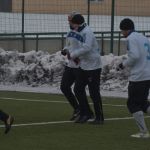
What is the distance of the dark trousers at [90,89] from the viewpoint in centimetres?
1305

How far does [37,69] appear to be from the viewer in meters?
20.4

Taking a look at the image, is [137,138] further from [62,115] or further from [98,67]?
[62,115]

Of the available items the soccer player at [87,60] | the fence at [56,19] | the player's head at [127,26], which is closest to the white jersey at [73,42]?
the soccer player at [87,60]

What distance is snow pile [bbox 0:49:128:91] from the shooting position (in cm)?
1972

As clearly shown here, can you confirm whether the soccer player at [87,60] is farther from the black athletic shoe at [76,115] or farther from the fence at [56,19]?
the fence at [56,19]

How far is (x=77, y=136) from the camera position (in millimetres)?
11570

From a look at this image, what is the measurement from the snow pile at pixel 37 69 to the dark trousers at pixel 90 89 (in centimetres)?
605

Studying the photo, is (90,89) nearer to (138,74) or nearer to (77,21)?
(77,21)

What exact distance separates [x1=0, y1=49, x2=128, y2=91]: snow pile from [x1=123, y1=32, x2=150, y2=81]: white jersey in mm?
8003

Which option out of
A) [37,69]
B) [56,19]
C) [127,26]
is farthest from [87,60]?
[56,19]

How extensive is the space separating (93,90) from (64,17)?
10.9 m

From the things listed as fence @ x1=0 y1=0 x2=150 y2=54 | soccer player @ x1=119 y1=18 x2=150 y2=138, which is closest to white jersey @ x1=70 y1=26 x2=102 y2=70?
soccer player @ x1=119 y1=18 x2=150 y2=138

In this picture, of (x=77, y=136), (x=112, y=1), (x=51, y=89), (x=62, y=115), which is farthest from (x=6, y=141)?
(x=112, y=1)

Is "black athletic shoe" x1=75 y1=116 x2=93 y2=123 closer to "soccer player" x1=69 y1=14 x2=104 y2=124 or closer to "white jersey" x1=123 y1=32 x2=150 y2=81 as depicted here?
"soccer player" x1=69 y1=14 x2=104 y2=124
